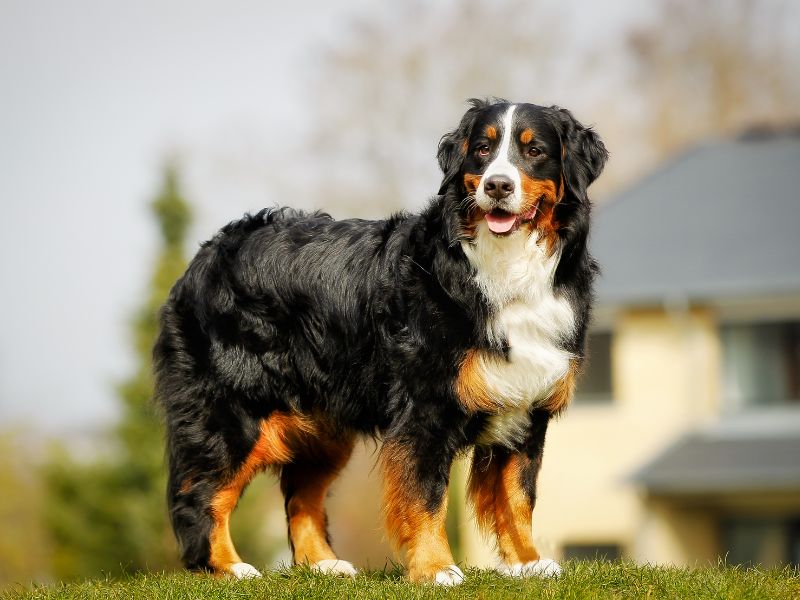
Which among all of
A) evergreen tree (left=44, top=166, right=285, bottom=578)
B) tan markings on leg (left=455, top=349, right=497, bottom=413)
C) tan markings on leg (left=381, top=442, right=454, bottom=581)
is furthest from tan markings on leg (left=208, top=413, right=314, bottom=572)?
evergreen tree (left=44, top=166, right=285, bottom=578)

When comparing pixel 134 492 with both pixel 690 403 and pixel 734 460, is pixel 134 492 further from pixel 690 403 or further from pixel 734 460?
pixel 734 460

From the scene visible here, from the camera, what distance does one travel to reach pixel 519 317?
622 cm

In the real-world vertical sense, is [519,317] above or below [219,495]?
above

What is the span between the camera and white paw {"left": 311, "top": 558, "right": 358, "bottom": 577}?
682 cm

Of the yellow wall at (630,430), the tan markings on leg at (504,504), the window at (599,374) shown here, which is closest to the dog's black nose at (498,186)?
the tan markings on leg at (504,504)

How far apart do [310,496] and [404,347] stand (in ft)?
4.93

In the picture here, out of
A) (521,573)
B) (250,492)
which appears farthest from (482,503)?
(250,492)

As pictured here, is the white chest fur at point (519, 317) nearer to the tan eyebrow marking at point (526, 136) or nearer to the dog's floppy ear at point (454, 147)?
the dog's floppy ear at point (454, 147)

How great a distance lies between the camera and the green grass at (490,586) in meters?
5.95

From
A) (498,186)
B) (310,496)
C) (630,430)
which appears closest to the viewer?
(498,186)

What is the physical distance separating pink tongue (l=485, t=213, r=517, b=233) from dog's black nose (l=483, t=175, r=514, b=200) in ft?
0.50

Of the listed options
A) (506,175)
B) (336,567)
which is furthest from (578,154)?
(336,567)

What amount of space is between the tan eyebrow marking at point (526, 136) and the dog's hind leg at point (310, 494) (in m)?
2.21

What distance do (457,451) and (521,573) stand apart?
770 millimetres
